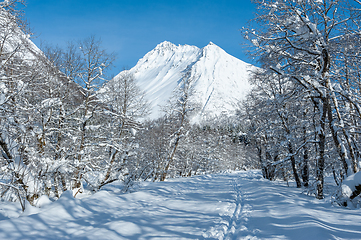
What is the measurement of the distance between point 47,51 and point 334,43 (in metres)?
11.7

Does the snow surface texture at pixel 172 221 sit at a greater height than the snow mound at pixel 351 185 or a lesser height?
lesser

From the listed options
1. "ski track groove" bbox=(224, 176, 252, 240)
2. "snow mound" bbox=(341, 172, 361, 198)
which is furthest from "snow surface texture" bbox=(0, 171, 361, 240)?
"snow mound" bbox=(341, 172, 361, 198)

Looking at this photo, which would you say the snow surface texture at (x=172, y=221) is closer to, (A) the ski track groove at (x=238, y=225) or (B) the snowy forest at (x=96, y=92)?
(A) the ski track groove at (x=238, y=225)

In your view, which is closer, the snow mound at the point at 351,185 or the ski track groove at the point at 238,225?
the ski track groove at the point at 238,225

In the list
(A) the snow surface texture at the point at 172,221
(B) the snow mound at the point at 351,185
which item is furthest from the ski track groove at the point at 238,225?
(B) the snow mound at the point at 351,185

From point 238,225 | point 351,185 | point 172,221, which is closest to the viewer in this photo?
point 238,225

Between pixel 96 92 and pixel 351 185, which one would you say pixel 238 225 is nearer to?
pixel 351 185

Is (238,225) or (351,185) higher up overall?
(351,185)

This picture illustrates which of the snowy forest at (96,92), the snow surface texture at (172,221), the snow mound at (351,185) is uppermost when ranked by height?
the snowy forest at (96,92)

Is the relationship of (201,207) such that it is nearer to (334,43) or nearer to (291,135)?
(334,43)

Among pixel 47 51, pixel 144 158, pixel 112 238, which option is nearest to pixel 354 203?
pixel 112 238

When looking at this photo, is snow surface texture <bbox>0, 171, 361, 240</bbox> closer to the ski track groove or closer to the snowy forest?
the ski track groove

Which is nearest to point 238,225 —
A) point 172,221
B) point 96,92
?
point 172,221

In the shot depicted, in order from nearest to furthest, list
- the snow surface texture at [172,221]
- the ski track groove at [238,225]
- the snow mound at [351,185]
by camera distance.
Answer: the snow surface texture at [172,221]
the ski track groove at [238,225]
the snow mound at [351,185]
